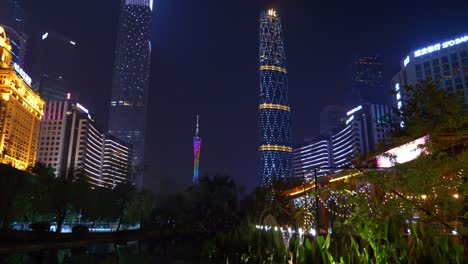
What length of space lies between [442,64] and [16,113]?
10427 cm

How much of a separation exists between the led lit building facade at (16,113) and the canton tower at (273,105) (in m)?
76.1

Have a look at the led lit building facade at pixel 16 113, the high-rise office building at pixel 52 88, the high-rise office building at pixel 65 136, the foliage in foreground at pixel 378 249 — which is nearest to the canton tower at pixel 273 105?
the high-rise office building at pixel 65 136

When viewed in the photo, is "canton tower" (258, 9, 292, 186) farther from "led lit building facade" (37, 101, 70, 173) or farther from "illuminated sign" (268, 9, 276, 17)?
"led lit building facade" (37, 101, 70, 173)

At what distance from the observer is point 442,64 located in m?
81.9

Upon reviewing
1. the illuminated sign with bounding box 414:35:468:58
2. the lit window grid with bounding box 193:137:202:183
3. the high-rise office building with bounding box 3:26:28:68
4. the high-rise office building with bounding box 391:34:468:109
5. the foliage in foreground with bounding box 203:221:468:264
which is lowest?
the foliage in foreground with bounding box 203:221:468:264

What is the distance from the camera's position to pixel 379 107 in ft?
406

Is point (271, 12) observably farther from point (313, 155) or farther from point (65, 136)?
point (65, 136)

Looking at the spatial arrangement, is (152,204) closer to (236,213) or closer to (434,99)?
(236,213)

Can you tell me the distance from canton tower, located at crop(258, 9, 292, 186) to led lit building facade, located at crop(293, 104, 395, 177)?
1285 cm

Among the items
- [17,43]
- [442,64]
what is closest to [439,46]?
[442,64]

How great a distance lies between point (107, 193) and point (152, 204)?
5.64m

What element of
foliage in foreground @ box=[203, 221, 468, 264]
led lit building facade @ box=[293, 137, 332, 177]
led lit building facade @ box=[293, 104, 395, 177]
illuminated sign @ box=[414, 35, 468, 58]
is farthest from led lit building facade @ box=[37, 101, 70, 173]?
foliage in foreground @ box=[203, 221, 468, 264]

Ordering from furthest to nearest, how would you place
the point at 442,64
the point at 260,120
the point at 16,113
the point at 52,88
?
the point at 52,88, the point at 260,120, the point at 16,113, the point at 442,64

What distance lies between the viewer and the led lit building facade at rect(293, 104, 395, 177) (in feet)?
384
